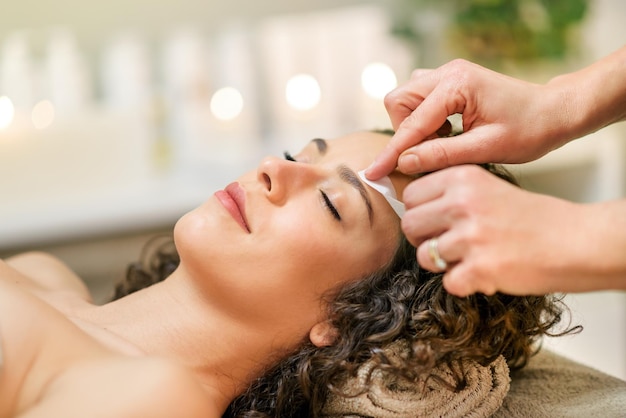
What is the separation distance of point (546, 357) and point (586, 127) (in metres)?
0.49

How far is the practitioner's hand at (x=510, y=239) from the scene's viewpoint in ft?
3.12

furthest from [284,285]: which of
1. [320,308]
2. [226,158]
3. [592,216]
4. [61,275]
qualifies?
[226,158]

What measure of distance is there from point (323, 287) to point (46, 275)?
685 millimetres

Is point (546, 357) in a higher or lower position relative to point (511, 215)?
lower

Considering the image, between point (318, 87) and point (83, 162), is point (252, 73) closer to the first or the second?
point (318, 87)

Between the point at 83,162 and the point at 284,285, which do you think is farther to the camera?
the point at 83,162

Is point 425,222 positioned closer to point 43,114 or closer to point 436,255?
point 436,255

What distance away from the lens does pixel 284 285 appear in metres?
1.28

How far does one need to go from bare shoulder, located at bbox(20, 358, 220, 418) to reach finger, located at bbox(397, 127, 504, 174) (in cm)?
47

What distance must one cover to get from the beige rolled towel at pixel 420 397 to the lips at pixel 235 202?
317mm

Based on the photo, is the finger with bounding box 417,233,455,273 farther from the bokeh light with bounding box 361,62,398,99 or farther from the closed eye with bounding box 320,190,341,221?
the bokeh light with bounding box 361,62,398,99

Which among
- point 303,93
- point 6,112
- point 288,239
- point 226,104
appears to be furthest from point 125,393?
point 303,93

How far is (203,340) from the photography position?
1.33 m

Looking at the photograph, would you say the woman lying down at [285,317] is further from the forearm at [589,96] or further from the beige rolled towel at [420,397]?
the forearm at [589,96]
